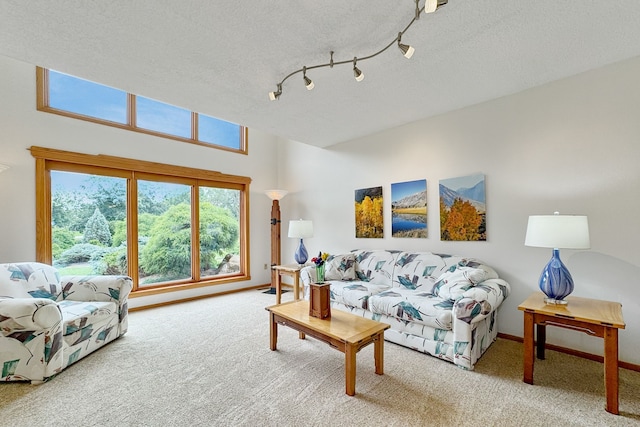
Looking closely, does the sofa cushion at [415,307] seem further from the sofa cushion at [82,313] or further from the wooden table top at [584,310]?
the sofa cushion at [82,313]

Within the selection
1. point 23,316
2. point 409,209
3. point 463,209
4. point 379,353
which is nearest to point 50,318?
point 23,316

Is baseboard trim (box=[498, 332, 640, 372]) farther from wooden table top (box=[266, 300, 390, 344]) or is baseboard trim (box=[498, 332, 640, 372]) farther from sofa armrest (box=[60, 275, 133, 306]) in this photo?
sofa armrest (box=[60, 275, 133, 306])

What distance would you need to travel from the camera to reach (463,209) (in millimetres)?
3236

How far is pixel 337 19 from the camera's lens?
1.81 m

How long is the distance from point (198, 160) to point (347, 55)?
3371 millimetres

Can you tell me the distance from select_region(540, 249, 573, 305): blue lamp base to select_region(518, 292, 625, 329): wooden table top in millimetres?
68

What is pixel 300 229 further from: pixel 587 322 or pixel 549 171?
pixel 587 322

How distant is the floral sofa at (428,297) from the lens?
2318 mm

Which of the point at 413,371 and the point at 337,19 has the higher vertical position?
the point at 337,19

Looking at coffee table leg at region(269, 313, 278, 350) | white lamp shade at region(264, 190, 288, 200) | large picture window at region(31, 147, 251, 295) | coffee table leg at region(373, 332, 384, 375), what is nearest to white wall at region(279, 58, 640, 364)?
coffee table leg at region(373, 332, 384, 375)

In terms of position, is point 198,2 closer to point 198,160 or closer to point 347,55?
point 347,55

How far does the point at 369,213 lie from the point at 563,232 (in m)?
2.37

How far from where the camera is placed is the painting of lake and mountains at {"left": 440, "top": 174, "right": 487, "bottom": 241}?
3098 mm

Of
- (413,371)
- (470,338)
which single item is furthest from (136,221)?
(470,338)
